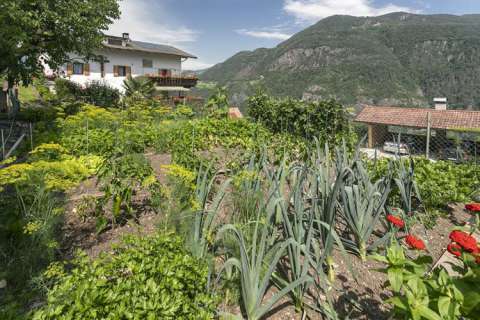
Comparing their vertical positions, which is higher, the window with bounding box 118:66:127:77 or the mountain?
the mountain

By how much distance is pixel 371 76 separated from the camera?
87.8m

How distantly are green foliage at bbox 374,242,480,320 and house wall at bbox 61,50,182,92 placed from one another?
29115 mm

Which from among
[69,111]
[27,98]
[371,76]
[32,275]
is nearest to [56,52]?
[69,111]

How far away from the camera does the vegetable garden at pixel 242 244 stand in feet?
5.10

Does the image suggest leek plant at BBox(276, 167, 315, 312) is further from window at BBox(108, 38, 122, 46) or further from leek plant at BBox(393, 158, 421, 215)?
window at BBox(108, 38, 122, 46)

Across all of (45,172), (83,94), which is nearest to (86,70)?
(83,94)

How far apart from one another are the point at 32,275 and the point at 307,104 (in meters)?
7.29

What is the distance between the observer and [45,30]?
12844 millimetres

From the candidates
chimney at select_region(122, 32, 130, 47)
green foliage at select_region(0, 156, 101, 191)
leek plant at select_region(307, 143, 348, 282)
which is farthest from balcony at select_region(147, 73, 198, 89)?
leek plant at select_region(307, 143, 348, 282)

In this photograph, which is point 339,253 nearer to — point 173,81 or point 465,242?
point 465,242

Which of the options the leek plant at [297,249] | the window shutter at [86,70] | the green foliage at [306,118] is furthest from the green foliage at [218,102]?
the window shutter at [86,70]

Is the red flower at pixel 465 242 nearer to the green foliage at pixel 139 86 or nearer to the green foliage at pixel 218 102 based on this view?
the green foliage at pixel 218 102

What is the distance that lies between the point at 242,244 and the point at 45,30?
15451 mm

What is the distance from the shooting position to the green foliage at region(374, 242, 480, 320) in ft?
4.47
